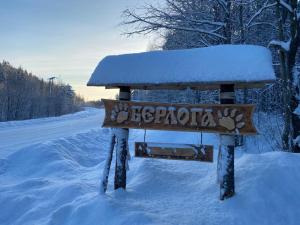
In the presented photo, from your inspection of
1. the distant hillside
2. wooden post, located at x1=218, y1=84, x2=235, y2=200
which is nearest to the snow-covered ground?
wooden post, located at x1=218, y1=84, x2=235, y2=200

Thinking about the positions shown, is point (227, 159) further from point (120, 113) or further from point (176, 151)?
point (120, 113)

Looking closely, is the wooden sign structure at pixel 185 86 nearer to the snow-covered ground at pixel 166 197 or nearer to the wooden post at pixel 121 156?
the wooden post at pixel 121 156

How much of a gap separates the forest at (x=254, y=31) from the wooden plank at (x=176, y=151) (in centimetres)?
354

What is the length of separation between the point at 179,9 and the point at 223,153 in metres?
7.30

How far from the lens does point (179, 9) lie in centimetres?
1202

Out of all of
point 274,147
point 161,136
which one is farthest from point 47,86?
point 274,147

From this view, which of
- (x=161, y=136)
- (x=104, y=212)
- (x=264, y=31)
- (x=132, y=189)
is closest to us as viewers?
(x=104, y=212)

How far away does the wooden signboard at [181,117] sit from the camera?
5.96 meters

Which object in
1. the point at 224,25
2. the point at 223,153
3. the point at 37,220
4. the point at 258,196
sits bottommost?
the point at 37,220

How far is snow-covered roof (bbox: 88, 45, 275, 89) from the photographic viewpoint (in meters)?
5.75

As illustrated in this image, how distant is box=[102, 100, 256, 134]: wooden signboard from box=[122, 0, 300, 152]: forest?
139 inches

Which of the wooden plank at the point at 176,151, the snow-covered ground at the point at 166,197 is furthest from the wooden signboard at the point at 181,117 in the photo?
the snow-covered ground at the point at 166,197

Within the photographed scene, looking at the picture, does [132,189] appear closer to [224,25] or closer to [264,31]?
[224,25]

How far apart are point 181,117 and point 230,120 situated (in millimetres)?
912
